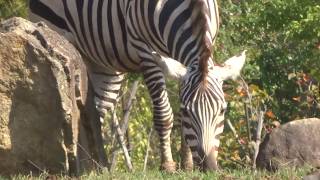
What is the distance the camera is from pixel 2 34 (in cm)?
944

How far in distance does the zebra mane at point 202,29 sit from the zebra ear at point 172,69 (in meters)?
0.21

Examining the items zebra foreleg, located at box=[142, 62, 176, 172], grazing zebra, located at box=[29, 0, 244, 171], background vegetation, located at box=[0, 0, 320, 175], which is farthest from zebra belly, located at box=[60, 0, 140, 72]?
background vegetation, located at box=[0, 0, 320, 175]

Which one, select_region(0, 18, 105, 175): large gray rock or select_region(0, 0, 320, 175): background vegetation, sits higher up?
select_region(0, 0, 320, 175): background vegetation

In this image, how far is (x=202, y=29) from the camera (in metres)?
10.6

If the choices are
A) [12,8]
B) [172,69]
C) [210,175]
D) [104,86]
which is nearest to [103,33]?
[104,86]

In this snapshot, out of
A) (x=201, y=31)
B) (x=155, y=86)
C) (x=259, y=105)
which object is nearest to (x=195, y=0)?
(x=201, y=31)

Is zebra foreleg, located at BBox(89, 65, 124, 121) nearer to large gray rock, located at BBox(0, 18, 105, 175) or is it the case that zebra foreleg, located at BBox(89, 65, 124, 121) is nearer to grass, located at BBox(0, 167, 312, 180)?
large gray rock, located at BBox(0, 18, 105, 175)

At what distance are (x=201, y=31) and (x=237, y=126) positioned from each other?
5044mm

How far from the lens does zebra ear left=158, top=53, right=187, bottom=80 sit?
32.7ft

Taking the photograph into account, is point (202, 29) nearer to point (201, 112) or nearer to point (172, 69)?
point (172, 69)

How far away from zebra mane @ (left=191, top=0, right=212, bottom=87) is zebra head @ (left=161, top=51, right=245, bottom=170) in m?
0.09

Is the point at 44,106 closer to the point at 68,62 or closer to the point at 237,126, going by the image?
the point at 68,62

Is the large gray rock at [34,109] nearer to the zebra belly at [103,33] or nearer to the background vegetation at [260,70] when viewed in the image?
the zebra belly at [103,33]

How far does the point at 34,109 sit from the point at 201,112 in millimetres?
1610
